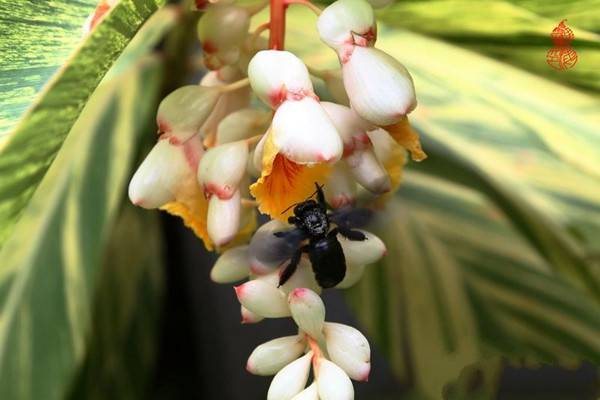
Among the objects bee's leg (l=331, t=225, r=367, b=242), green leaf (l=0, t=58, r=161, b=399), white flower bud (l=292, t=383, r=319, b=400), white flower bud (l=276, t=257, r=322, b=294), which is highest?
bee's leg (l=331, t=225, r=367, b=242)

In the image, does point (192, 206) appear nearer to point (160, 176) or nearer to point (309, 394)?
point (160, 176)

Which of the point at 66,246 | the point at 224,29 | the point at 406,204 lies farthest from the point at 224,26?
the point at 406,204

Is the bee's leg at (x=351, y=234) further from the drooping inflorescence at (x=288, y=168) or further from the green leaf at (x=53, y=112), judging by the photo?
the green leaf at (x=53, y=112)

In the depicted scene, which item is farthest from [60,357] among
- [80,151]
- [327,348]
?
[327,348]

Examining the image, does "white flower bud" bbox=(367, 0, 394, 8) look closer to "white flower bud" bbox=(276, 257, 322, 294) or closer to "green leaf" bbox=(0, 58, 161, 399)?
"white flower bud" bbox=(276, 257, 322, 294)

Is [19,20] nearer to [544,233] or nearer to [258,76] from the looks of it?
[258,76]

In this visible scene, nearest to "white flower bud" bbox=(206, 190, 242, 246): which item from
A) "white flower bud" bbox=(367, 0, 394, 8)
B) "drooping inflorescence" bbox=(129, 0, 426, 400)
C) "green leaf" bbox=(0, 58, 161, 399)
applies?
"drooping inflorescence" bbox=(129, 0, 426, 400)

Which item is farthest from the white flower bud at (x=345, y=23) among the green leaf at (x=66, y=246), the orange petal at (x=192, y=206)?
the green leaf at (x=66, y=246)
